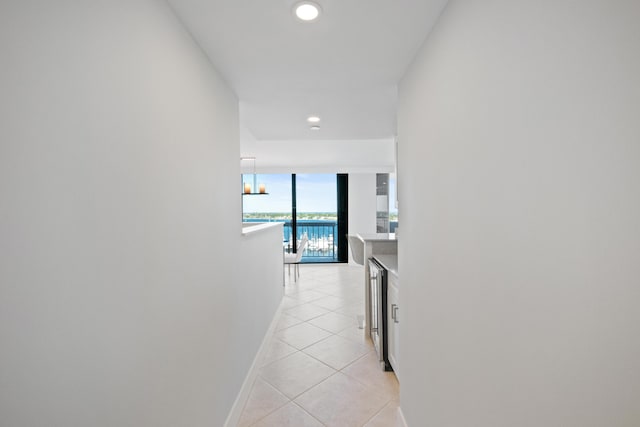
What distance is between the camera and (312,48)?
60.1 inches

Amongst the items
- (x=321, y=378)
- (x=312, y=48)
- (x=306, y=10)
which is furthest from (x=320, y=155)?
(x=306, y=10)

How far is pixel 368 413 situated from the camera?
207cm

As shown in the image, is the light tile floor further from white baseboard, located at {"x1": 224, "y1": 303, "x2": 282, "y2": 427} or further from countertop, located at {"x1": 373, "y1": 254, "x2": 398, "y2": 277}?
countertop, located at {"x1": 373, "y1": 254, "x2": 398, "y2": 277}

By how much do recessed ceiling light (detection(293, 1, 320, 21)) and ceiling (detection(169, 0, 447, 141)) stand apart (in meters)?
0.02
